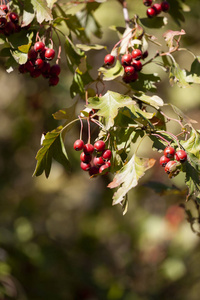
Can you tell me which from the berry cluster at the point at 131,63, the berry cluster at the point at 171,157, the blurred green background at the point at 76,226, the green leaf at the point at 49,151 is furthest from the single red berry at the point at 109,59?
the blurred green background at the point at 76,226

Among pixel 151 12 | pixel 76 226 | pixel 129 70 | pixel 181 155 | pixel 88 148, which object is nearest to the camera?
pixel 181 155

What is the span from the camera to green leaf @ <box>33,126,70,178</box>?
139 centimetres

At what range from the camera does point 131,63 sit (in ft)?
4.93

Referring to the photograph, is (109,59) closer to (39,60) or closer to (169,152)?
(39,60)

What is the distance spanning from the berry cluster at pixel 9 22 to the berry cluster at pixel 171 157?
26.9 inches

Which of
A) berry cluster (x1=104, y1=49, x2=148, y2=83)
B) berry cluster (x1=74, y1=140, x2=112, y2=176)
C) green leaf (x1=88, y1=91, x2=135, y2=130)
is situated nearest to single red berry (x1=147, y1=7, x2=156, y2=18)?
berry cluster (x1=104, y1=49, x2=148, y2=83)

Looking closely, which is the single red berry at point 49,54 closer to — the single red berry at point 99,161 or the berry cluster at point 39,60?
the berry cluster at point 39,60

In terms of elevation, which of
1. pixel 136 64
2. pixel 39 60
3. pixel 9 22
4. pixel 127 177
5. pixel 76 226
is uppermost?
pixel 9 22

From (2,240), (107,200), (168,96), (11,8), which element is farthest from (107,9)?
(11,8)

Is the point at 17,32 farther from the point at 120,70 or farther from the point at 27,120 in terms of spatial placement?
the point at 27,120

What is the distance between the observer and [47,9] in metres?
1.42

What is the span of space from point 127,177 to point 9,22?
68 centimetres

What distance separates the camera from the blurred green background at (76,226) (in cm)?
362

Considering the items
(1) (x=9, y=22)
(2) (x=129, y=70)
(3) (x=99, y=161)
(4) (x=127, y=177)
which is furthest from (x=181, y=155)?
(1) (x=9, y=22)
